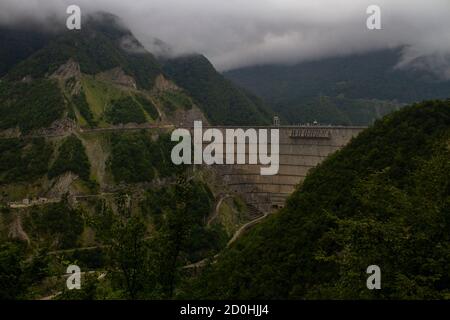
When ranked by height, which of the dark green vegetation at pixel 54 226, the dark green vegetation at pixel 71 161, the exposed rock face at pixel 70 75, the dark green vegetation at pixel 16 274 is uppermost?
the exposed rock face at pixel 70 75

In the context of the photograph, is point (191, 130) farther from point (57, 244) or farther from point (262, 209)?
point (57, 244)

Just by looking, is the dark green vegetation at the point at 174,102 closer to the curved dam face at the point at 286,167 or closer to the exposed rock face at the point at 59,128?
the exposed rock face at the point at 59,128

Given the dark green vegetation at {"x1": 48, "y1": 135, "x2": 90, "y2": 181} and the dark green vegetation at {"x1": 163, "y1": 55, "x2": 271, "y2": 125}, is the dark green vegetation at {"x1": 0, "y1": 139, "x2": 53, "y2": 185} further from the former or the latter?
the dark green vegetation at {"x1": 163, "y1": 55, "x2": 271, "y2": 125}

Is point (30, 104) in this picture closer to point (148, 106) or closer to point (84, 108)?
point (84, 108)

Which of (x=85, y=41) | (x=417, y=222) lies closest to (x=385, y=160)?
(x=417, y=222)

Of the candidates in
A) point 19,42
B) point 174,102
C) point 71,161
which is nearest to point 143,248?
point 71,161

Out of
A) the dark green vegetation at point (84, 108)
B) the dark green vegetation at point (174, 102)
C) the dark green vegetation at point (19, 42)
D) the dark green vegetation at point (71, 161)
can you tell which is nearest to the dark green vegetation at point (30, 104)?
the dark green vegetation at point (84, 108)

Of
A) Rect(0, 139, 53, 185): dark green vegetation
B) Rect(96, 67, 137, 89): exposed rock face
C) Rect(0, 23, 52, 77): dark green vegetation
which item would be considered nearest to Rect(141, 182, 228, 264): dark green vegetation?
Rect(0, 139, 53, 185): dark green vegetation
